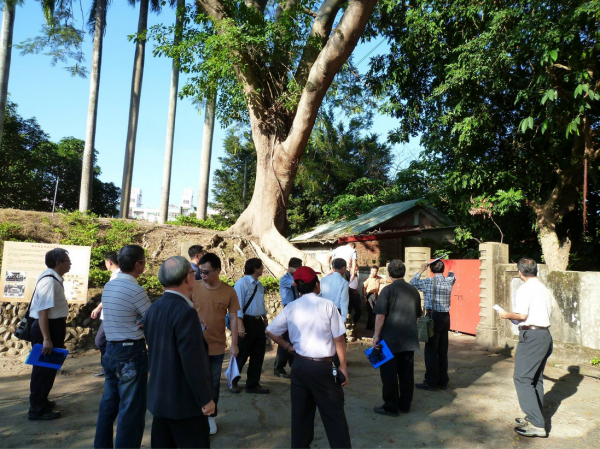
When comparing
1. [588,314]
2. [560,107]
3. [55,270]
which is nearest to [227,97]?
[560,107]

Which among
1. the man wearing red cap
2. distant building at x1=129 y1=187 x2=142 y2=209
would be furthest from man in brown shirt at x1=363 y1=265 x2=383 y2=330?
distant building at x1=129 y1=187 x2=142 y2=209

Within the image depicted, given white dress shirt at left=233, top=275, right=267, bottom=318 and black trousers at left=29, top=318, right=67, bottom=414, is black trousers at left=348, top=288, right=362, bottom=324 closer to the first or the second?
white dress shirt at left=233, top=275, right=267, bottom=318

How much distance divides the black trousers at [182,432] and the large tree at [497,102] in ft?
30.0

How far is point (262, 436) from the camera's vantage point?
4.23 m

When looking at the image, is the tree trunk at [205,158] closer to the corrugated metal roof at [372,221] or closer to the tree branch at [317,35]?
the corrugated metal roof at [372,221]

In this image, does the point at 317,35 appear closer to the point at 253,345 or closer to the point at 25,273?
the point at 25,273

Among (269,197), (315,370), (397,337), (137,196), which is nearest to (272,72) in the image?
(269,197)

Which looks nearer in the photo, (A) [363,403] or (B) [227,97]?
(A) [363,403]

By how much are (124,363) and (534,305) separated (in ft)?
13.5

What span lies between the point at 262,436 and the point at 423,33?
11322mm

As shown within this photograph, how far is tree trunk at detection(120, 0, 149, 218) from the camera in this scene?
693 inches

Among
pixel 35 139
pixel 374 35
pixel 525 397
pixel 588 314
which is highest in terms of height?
pixel 374 35

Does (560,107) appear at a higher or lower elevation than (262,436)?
higher

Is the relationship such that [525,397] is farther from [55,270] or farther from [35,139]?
[35,139]
